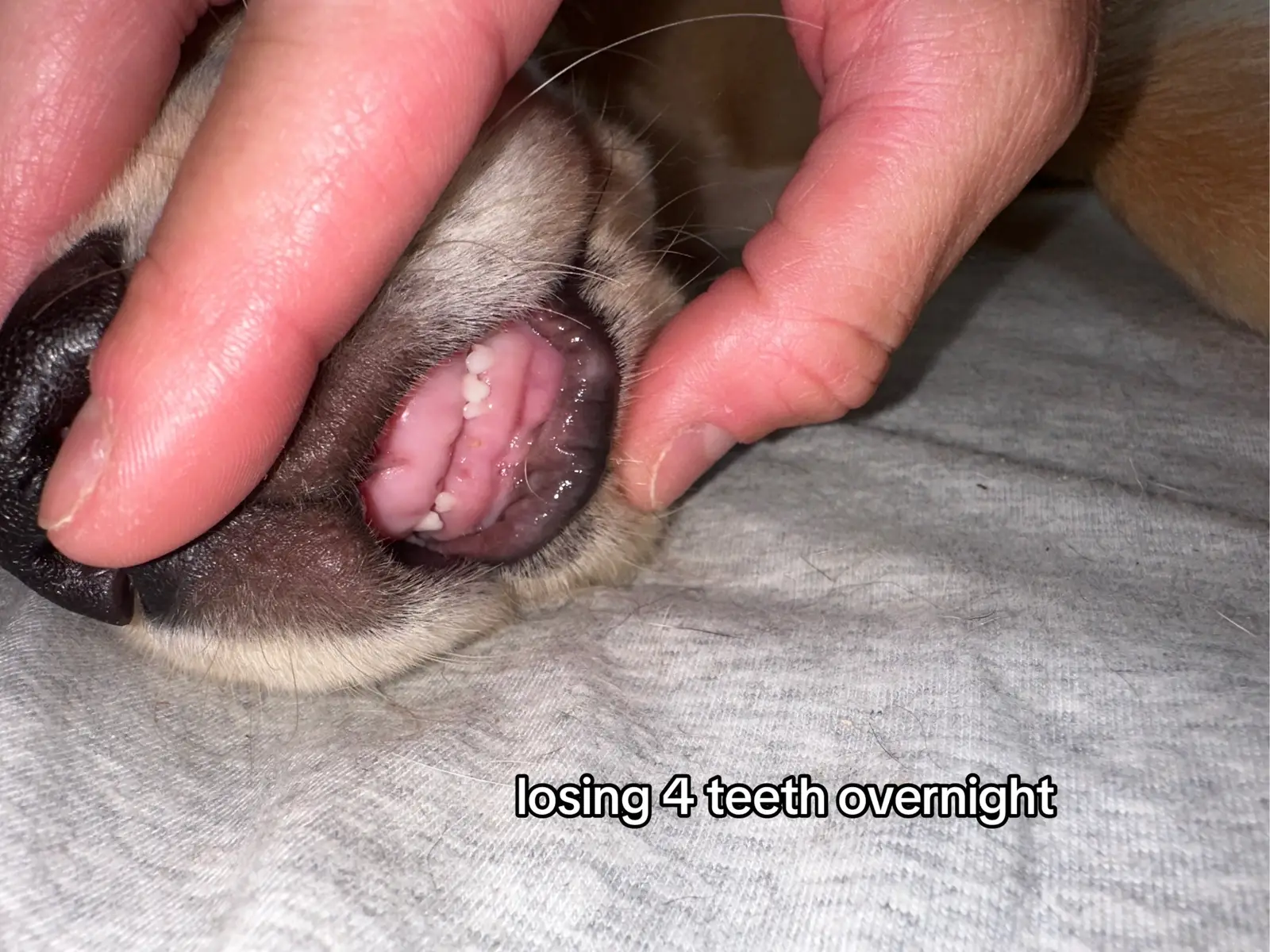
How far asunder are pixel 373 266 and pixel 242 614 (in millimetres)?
246

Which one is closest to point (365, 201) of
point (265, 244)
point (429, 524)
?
point (265, 244)

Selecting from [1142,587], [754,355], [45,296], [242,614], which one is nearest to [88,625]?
[242,614]

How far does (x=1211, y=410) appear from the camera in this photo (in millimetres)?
914

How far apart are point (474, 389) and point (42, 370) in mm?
244

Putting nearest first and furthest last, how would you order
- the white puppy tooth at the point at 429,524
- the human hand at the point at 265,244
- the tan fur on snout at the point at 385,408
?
the human hand at the point at 265,244
the tan fur on snout at the point at 385,408
the white puppy tooth at the point at 429,524

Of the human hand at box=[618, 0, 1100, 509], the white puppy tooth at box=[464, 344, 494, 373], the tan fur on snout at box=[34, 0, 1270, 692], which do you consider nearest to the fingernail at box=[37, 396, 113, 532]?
the tan fur on snout at box=[34, 0, 1270, 692]

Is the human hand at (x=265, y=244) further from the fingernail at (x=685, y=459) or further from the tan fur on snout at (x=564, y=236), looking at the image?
the fingernail at (x=685, y=459)

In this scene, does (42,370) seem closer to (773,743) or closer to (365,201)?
(365,201)

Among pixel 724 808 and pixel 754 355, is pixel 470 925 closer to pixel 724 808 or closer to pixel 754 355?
pixel 724 808

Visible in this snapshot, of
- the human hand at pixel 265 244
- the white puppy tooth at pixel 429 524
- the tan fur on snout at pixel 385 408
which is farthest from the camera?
the white puppy tooth at pixel 429 524

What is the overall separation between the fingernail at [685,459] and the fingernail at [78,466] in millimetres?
365

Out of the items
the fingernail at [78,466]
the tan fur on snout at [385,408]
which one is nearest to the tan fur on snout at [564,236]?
the tan fur on snout at [385,408]

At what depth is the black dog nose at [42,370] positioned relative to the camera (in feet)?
1.72

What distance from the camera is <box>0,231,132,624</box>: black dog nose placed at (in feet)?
1.72
